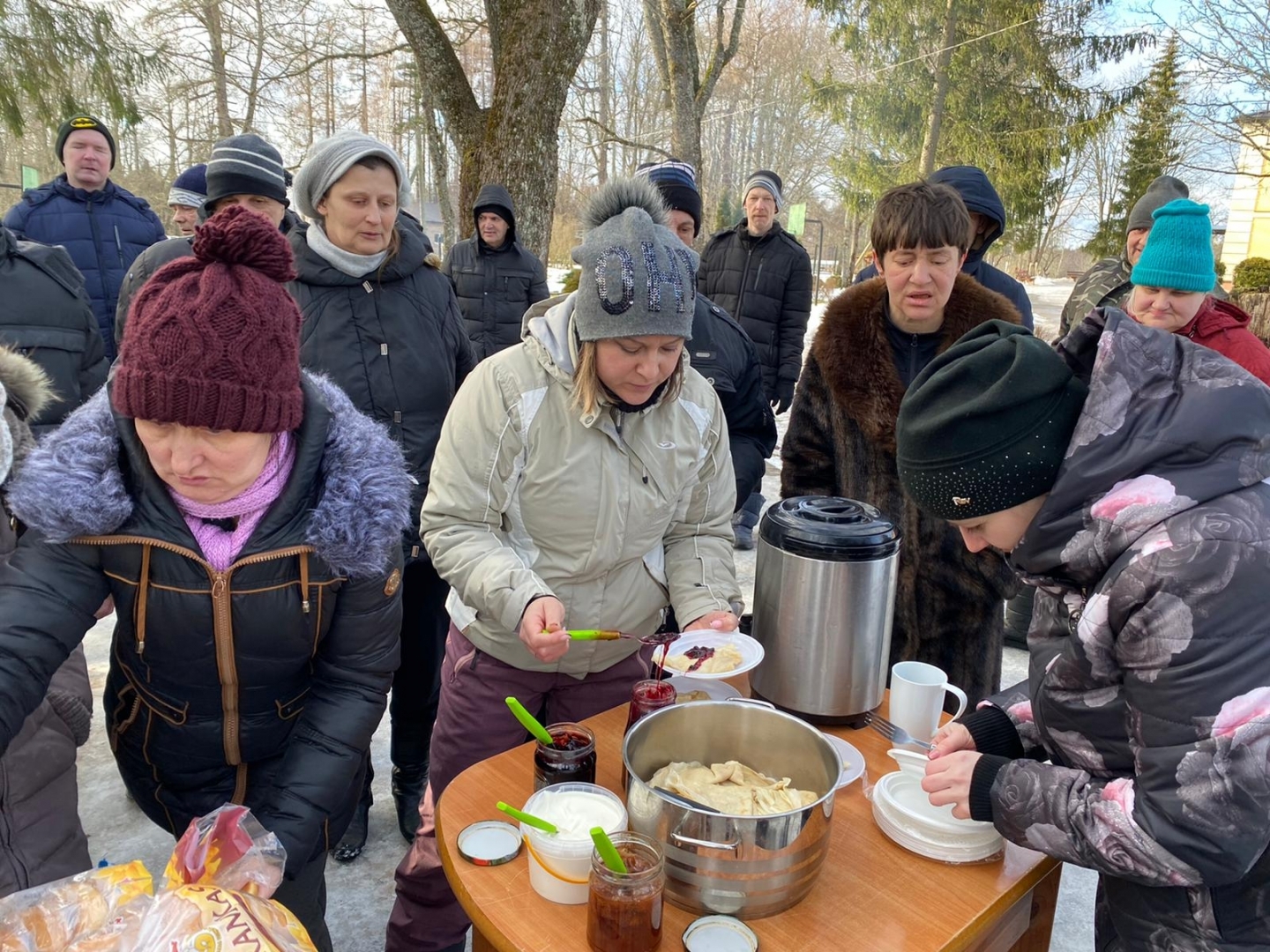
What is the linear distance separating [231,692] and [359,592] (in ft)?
0.96

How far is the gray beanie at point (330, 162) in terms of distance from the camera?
2600mm

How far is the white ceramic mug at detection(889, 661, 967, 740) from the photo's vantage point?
177 cm

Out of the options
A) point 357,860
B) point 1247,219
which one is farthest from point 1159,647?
point 1247,219

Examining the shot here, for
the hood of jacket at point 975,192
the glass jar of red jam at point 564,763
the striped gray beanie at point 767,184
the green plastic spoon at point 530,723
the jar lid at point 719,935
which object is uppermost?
the striped gray beanie at point 767,184

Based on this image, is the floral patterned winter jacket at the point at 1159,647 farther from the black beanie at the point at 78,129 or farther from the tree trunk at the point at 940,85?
the tree trunk at the point at 940,85

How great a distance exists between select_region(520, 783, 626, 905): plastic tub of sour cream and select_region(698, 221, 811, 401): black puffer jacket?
4.27m

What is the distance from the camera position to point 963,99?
17172mm

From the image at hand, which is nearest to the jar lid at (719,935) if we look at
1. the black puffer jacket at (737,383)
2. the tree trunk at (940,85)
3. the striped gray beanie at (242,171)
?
the black puffer jacket at (737,383)

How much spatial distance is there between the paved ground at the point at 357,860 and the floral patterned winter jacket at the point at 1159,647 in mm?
1513

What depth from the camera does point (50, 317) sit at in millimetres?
3135

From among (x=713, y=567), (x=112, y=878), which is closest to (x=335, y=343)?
(x=713, y=567)

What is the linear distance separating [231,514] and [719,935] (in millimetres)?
1067

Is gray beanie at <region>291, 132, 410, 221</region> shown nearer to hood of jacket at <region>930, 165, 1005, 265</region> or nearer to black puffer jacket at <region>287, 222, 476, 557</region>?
black puffer jacket at <region>287, 222, 476, 557</region>

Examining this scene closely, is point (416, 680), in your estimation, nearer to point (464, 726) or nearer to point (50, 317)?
point (464, 726)
